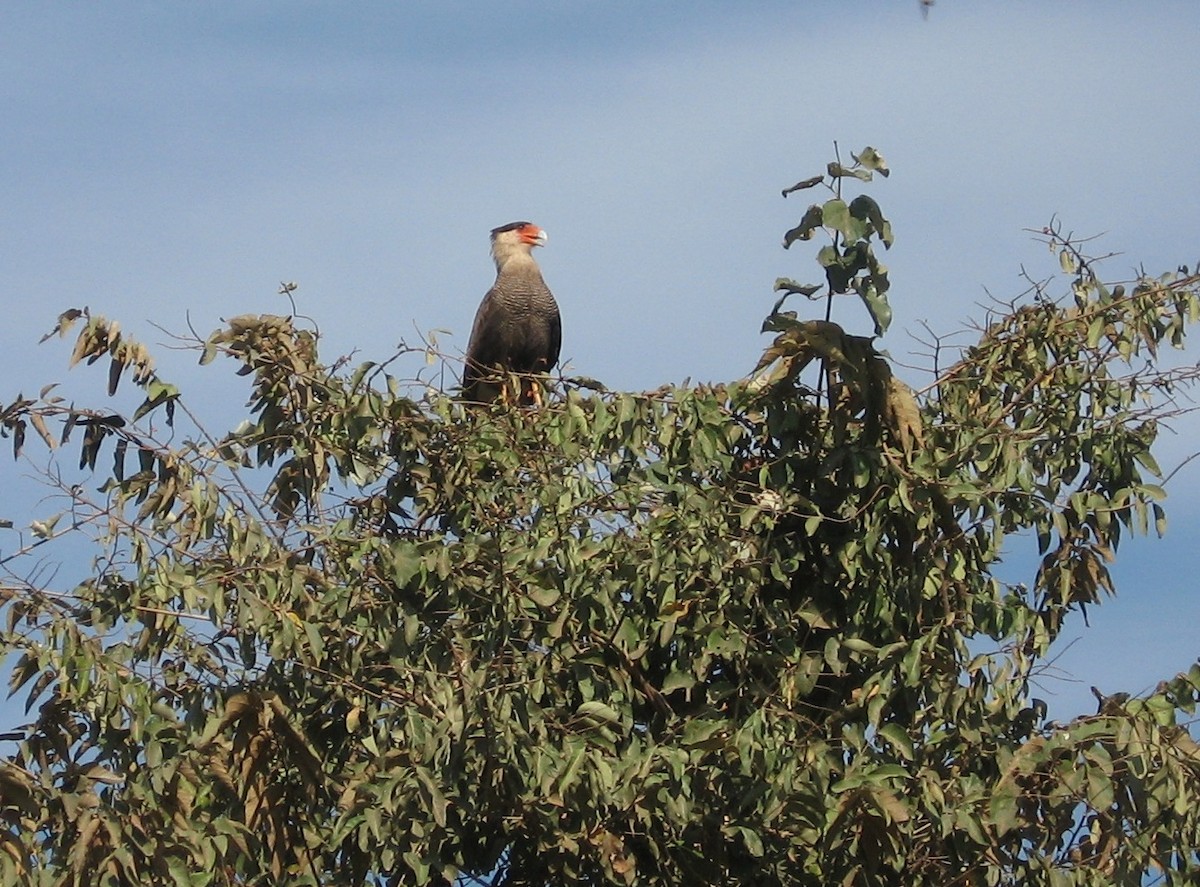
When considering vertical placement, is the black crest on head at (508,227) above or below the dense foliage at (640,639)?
above

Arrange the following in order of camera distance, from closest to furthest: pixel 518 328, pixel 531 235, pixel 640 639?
pixel 640 639, pixel 518 328, pixel 531 235

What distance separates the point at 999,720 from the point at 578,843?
1051 mm

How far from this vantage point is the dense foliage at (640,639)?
4.10 metres

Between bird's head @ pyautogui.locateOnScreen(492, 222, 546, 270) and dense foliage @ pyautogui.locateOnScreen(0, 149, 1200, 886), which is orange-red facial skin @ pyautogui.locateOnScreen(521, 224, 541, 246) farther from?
dense foliage @ pyautogui.locateOnScreen(0, 149, 1200, 886)

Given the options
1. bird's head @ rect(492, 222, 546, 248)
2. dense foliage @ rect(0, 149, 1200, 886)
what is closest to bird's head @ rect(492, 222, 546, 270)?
bird's head @ rect(492, 222, 546, 248)

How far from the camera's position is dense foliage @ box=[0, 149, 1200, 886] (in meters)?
4.10

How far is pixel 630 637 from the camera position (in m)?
4.54

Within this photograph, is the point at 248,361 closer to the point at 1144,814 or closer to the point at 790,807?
the point at 790,807

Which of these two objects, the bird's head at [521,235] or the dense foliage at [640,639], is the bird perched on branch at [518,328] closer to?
the bird's head at [521,235]

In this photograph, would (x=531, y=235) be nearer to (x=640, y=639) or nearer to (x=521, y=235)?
(x=521, y=235)

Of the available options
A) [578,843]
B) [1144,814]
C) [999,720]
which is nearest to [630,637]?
[578,843]

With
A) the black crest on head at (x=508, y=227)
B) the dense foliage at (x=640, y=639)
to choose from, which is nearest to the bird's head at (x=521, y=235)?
the black crest on head at (x=508, y=227)

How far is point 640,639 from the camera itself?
4613 millimetres

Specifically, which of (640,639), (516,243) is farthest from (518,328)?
(640,639)
